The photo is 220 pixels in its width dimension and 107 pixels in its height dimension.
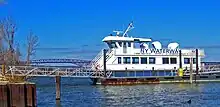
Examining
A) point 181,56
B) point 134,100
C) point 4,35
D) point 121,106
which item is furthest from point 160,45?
point 121,106

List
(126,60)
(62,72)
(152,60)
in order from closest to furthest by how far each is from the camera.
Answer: (62,72) → (126,60) → (152,60)

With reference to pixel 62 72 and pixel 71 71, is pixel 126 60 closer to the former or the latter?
pixel 71 71

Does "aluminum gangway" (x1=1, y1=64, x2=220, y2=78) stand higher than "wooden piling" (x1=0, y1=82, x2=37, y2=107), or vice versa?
"aluminum gangway" (x1=1, y1=64, x2=220, y2=78)

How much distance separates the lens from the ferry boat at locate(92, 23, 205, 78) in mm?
83062

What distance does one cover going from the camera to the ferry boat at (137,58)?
8306 centimetres

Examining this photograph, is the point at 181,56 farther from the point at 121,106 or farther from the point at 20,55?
the point at 121,106

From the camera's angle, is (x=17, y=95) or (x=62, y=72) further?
(x=62, y=72)

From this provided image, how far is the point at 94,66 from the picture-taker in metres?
83.9

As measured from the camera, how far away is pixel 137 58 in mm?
84375

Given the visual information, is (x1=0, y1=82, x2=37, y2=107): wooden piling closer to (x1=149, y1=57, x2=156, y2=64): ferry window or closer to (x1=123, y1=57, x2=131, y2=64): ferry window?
(x1=123, y1=57, x2=131, y2=64): ferry window

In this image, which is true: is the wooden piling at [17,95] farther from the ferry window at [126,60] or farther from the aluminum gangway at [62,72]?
the ferry window at [126,60]

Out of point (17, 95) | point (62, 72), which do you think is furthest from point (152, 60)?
point (17, 95)

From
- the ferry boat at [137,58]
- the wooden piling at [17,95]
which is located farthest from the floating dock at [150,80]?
the wooden piling at [17,95]

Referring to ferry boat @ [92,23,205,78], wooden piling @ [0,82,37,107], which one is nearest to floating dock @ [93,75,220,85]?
ferry boat @ [92,23,205,78]
